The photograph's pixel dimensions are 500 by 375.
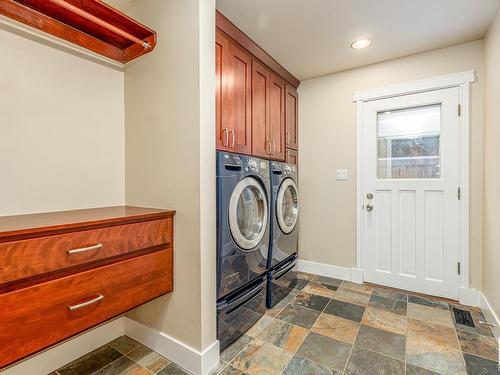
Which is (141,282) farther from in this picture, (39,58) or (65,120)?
(39,58)

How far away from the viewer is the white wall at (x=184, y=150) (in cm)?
142

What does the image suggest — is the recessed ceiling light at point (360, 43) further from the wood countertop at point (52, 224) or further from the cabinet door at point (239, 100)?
the wood countertop at point (52, 224)

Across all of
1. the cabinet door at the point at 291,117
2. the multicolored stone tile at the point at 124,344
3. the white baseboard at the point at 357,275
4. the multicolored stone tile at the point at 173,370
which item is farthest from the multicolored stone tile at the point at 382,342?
the cabinet door at the point at 291,117

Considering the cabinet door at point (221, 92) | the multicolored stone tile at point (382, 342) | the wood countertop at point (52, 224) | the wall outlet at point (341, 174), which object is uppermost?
the cabinet door at point (221, 92)

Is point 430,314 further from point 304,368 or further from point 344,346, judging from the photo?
point 304,368

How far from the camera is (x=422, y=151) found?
2.39m

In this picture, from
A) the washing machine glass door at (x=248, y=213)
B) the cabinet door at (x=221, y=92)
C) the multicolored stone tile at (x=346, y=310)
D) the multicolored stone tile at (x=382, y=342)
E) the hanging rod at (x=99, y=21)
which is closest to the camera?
the hanging rod at (x=99, y=21)

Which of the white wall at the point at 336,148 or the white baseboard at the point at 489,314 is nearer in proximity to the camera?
the white baseboard at the point at 489,314

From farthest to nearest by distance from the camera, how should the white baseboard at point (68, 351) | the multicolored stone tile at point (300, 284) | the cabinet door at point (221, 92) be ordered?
the multicolored stone tile at point (300, 284)
the cabinet door at point (221, 92)
the white baseboard at point (68, 351)

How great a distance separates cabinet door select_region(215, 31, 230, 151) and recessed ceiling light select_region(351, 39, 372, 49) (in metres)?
1.14

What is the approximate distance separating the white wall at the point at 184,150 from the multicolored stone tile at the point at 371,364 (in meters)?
0.84

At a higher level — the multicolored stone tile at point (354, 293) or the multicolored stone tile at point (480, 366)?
the multicolored stone tile at point (354, 293)

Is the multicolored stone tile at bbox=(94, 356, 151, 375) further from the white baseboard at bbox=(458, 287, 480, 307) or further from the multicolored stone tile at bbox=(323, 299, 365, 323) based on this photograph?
the white baseboard at bbox=(458, 287, 480, 307)

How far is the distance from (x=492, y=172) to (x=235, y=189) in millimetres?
1917
